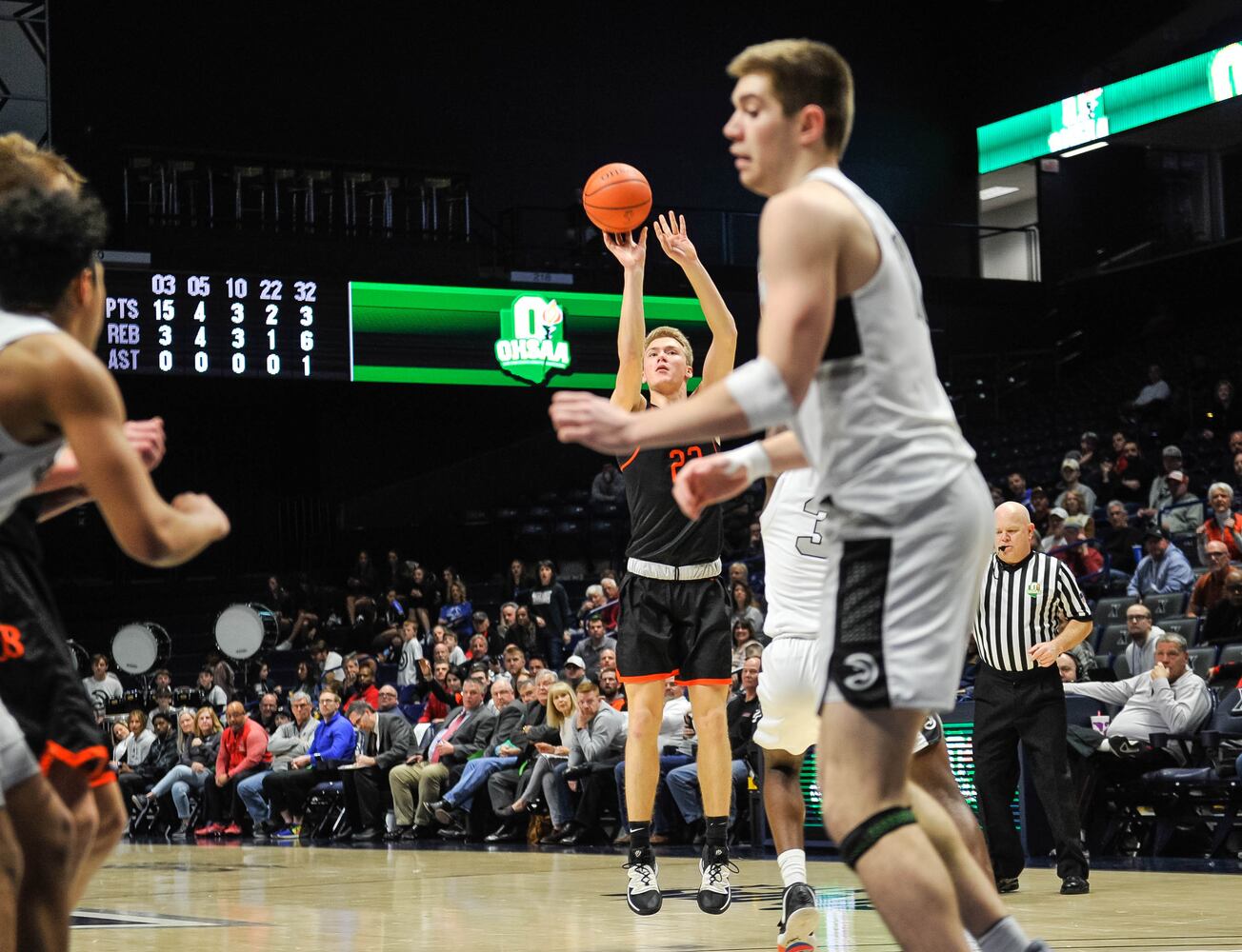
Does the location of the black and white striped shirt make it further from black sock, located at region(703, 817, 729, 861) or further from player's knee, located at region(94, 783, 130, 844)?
player's knee, located at region(94, 783, 130, 844)

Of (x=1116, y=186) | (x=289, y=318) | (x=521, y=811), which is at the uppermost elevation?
(x=1116, y=186)

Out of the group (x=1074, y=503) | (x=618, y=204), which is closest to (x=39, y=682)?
(x=618, y=204)

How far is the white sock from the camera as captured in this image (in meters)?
5.23

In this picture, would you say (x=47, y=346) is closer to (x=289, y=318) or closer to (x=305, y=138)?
(x=289, y=318)

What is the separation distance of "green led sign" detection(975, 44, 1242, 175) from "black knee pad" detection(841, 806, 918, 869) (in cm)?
2318

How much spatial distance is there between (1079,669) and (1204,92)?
1610 centimetres

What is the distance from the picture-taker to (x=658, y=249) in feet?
79.3

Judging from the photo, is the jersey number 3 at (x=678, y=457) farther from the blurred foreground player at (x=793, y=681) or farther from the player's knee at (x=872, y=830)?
the player's knee at (x=872, y=830)

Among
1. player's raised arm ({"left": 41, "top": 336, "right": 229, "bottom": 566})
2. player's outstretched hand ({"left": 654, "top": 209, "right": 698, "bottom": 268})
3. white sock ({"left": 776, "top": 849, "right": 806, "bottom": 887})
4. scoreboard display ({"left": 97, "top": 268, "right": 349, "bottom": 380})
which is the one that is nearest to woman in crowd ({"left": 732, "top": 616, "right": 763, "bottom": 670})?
player's outstretched hand ({"left": 654, "top": 209, "right": 698, "bottom": 268})

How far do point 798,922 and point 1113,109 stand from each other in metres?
23.2

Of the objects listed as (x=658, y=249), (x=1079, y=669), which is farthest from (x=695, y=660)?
(x=658, y=249)

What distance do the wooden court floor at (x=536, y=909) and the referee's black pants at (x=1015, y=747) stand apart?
0.32m

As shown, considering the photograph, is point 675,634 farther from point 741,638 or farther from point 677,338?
point 741,638

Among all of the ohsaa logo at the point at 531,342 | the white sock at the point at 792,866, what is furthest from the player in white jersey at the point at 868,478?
the ohsaa logo at the point at 531,342
